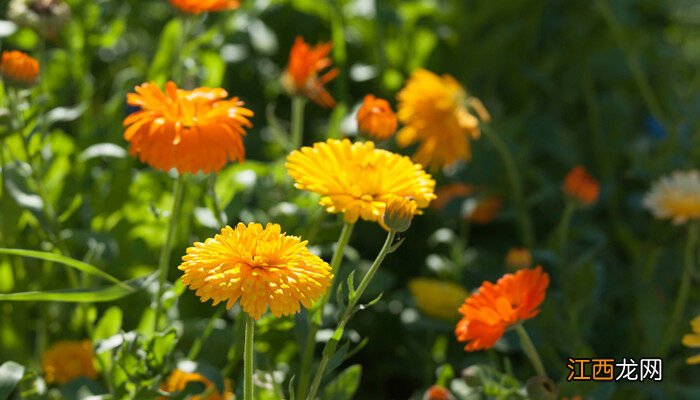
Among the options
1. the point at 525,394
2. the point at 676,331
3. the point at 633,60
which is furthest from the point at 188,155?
the point at 633,60

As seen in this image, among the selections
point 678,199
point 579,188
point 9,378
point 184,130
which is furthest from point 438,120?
point 9,378

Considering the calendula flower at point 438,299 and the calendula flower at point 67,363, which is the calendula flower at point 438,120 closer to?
the calendula flower at point 438,299

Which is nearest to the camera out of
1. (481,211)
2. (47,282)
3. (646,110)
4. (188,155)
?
(188,155)

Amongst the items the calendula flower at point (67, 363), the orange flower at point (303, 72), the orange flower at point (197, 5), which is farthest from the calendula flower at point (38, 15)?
the calendula flower at point (67, 363)

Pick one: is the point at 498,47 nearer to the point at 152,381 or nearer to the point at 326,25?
the point at 326,25

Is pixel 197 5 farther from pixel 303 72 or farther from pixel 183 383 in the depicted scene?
pixel 183 383

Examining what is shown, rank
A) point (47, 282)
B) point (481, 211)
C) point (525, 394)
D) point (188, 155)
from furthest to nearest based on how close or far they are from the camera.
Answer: point (481, 211) → point (47, 282) → point (525, 394) → point (188, 155)
